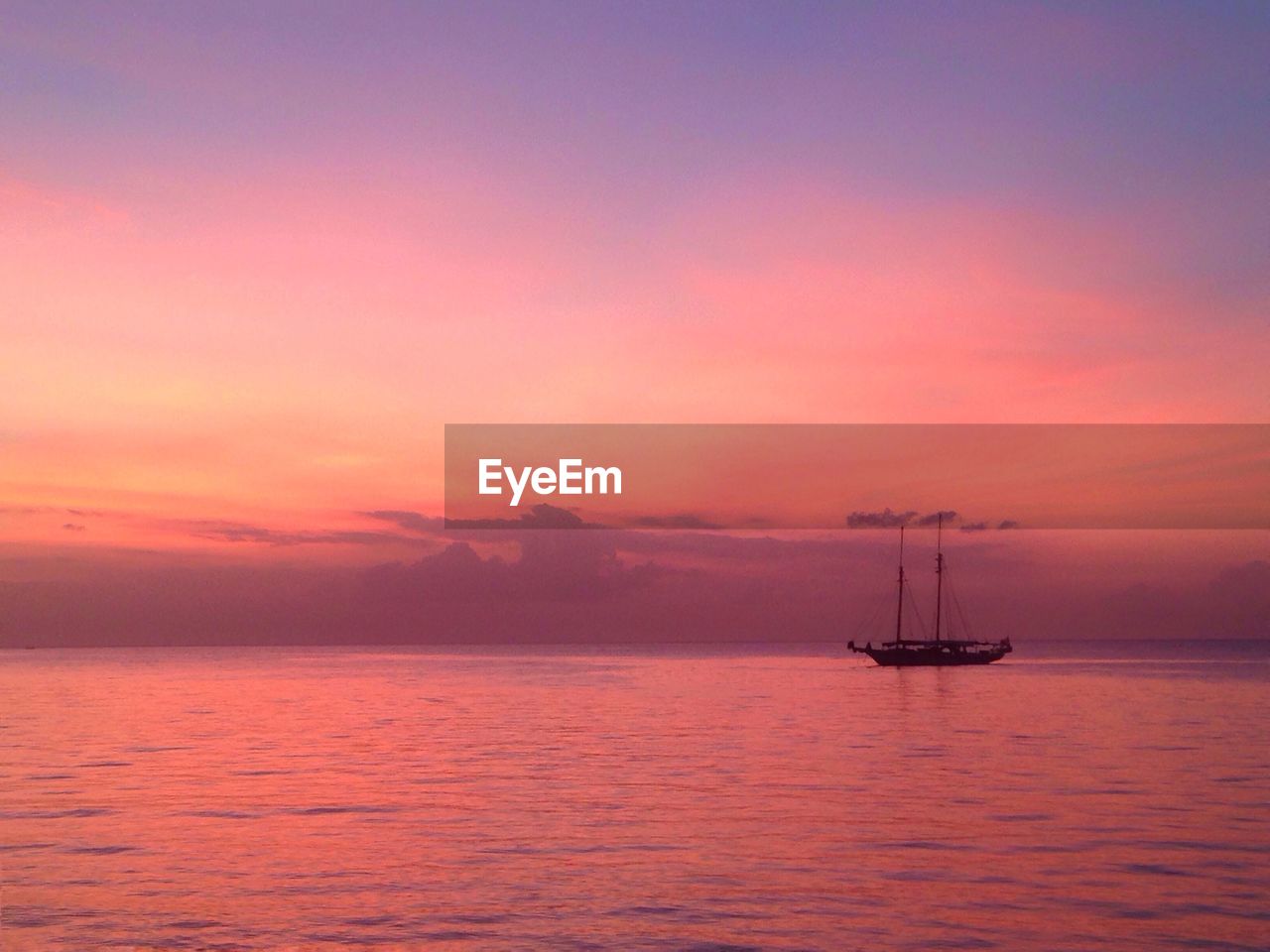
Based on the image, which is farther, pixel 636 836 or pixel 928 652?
pixel 928 652

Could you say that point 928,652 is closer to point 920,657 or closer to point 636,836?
point 920,657

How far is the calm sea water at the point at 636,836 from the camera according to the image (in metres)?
23.1

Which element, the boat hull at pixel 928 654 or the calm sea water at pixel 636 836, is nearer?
the calm sea water at pixel 636 836

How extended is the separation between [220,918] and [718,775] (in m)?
23.8

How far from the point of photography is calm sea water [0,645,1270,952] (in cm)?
2312

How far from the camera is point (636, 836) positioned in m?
31.8

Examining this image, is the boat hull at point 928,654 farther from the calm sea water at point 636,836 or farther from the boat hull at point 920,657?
the calm sea water at point 636,836

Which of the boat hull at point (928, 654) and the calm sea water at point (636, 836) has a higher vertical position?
the calm sea water at point (636, 836)

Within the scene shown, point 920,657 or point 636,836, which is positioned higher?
point 636,836

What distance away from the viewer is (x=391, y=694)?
4254 inches

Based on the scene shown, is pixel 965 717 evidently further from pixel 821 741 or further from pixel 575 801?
pixel 575 801

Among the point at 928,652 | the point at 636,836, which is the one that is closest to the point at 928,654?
the point at 928,652

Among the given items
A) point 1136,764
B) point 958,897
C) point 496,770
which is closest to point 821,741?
point 1136,764

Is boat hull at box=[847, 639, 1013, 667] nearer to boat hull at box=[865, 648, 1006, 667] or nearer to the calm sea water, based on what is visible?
boat hull at box=[865, 648, 1006, 667]
